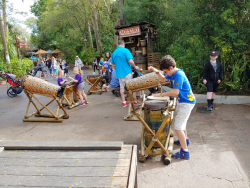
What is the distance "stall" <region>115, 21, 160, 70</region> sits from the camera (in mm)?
11867

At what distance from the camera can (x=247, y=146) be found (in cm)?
399

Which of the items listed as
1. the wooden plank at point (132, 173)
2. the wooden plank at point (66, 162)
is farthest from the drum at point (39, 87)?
the wooden plank at point (132, 173)

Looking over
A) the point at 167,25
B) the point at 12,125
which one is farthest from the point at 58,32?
the point at 12,125

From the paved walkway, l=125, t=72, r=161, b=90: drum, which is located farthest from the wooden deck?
l=125, t=72, r=161, b=90: drum

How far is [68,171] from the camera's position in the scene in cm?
234

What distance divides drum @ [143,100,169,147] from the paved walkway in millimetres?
390

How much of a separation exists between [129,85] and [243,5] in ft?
15.4

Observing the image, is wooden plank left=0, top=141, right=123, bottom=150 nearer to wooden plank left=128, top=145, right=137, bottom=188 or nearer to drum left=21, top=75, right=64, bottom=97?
wooden plank left=128, top=145, right=137, bottom=188

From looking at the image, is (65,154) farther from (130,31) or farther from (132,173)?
(130,31)

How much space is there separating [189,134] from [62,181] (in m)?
3.20

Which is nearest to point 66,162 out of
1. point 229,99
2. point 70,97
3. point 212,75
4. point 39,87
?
point 39,87

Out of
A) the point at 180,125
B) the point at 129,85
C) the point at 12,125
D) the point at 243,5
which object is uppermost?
the point at 243,5

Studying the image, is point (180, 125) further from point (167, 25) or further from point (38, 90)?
point (167, 25)

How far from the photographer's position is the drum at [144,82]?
4.93 meters
